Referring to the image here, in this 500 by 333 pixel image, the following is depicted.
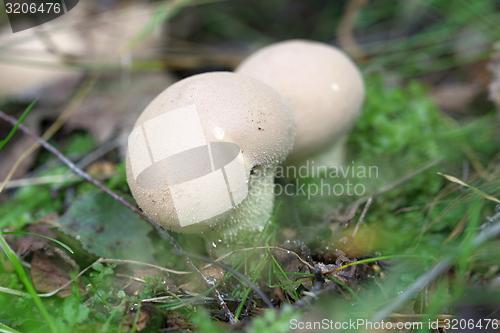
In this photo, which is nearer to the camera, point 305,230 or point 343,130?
point 305,230

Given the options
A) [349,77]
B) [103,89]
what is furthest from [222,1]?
[349,77]

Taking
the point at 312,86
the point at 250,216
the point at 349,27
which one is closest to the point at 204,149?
the point at 250,216

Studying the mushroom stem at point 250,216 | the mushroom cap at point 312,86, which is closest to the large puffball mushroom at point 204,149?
the mushroom stem at point 250,216

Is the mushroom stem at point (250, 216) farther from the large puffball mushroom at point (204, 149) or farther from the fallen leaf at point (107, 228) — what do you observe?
the fallen leaf at point (107, 228)

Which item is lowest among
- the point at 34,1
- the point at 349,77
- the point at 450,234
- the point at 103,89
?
the point at 450,234

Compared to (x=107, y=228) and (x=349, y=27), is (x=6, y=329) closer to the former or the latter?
(x=107, y=228)

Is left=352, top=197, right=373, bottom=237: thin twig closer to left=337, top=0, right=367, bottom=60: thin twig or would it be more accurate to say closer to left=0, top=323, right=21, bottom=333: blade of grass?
left=0, top=323, right=21, bottom=333: blade of grass

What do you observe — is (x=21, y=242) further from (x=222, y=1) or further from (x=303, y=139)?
(x=222, y=1)
